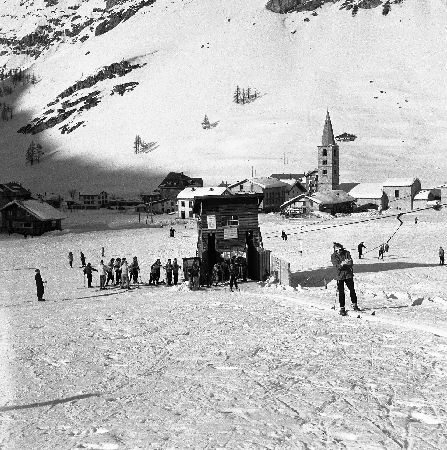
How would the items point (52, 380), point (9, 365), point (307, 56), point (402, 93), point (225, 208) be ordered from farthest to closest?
point (307, 56) < point (402, 93) < point (225, 208) < point (9, 365) < point (52, 380)

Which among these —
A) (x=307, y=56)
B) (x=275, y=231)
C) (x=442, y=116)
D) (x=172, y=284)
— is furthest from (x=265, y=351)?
(x=307, y=56)

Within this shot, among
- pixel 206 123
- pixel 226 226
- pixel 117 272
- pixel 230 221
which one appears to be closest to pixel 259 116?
pixel 206 123

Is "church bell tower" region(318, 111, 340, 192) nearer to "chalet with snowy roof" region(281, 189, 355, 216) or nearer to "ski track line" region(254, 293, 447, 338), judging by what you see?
"chalet with snowy roof" region(281, 189, 355, 216)

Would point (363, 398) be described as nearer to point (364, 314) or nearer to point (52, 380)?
point (52, 380)

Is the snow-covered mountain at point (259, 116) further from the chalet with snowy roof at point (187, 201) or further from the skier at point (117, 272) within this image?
the skier at point (117, 272)

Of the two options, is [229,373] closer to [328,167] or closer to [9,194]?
[9,194]

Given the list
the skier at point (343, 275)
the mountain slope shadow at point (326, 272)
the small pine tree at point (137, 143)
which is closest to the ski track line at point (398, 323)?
the skier at point (343, 275)
